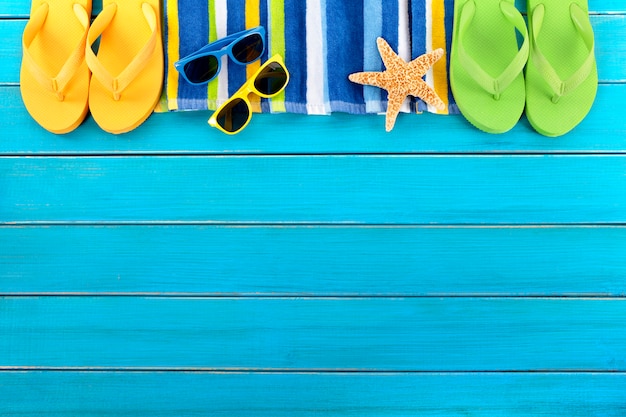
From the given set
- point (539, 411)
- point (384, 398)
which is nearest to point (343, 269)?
point (384, 398)

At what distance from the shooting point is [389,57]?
1140mm

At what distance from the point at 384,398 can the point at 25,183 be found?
3.42ft

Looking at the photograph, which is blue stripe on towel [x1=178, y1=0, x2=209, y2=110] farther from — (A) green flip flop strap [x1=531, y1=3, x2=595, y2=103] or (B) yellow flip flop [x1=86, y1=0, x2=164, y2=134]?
(A) green flip flop strap [x1=531, y1=3, x2=595, y2=103]

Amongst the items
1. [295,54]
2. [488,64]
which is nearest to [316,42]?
[295,54]

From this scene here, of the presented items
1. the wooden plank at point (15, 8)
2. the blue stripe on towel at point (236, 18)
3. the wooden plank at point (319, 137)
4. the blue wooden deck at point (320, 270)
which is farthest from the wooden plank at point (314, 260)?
the wooden plank at point (15, 8)

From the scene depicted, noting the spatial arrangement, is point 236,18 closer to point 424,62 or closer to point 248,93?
point 248,93

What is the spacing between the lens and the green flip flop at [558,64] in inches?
45.3

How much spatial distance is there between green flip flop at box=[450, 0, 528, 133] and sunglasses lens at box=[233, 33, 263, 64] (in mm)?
467

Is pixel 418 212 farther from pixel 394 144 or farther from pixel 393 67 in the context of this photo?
pixel 393 67

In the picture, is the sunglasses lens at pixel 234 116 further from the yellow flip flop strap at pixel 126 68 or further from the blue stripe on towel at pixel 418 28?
the blue stripe on towel at pixel 418 28

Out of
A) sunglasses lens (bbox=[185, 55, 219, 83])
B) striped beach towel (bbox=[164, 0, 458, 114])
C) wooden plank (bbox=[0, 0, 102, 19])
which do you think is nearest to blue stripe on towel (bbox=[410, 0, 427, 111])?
striped beach towel (bbox=[164, 0, 458, 114])

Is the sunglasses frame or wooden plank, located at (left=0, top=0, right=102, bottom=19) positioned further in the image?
wooden plank, located at (left=0, top=0, right=102, bottom=19)

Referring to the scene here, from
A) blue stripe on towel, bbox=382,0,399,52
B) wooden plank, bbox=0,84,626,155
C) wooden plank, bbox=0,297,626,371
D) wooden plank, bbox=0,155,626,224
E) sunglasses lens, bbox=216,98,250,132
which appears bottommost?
wooden plank, bbox=0,297,626,371

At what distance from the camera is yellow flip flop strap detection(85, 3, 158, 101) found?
1106 millimetres
